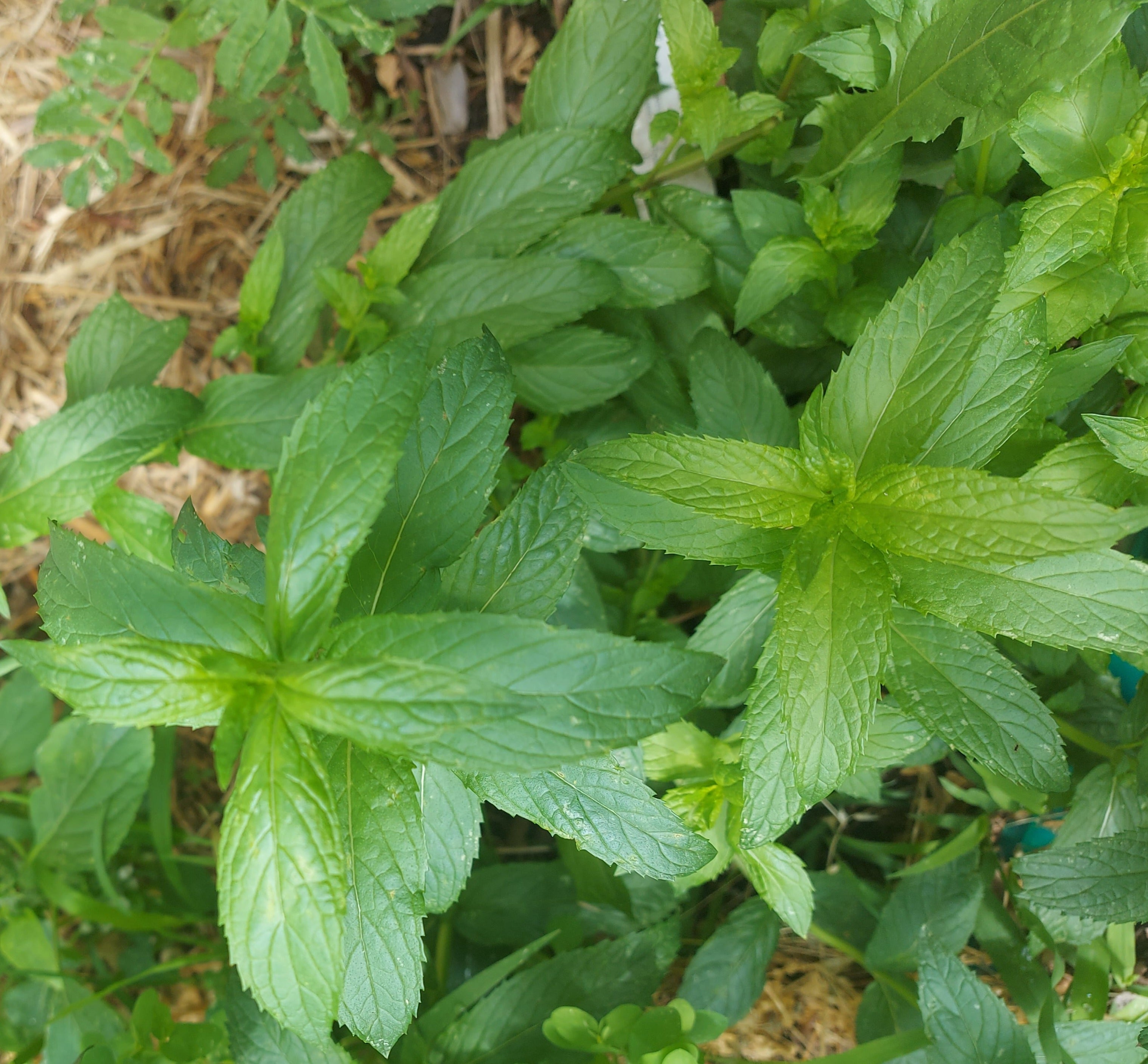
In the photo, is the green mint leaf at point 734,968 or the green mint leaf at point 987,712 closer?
the green mint leaf at point 987,712

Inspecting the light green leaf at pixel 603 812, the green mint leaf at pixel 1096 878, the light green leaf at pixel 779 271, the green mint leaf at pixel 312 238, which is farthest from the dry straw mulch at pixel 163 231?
the green mint leaf at pixel 1096 878

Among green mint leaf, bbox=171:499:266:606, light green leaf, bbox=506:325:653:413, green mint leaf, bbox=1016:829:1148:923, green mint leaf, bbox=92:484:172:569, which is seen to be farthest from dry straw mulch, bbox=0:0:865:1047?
green mint leaf, bbox=1016:829:1148:923

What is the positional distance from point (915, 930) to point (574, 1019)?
0.71m

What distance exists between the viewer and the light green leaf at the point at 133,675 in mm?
808

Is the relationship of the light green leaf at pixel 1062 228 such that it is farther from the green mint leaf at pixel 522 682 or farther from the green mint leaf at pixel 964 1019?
the green mint leaf at pixel 964 1019

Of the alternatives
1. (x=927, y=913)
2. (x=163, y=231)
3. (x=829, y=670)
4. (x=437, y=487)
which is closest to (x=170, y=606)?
(x=437, y=487)

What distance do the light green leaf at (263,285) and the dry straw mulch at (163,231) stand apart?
0.65m

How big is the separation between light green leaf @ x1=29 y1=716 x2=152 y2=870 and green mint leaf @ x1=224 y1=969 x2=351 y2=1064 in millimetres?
645

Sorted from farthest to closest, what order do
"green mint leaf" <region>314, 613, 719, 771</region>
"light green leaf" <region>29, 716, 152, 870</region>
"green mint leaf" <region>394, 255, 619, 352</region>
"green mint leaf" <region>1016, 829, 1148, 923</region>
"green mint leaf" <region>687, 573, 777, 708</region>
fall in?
"light green leaf" <region>29, 716, 152, 870</region> → "green mint leaf" <region>394, 255, 619, 352</region> → "green mint leaf" <region>687, 573, 777, 708</region> → "green mint leaf" <region>1016, 829, 1148, 923</region> → "green mint leaf" <region>314, 613, 719, 771</region>

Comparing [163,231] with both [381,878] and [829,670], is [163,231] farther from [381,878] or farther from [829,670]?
[829,670]

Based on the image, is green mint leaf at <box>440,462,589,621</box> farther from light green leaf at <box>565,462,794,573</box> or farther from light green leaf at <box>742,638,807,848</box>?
light green leaf at <box>742,638,807,848</box>

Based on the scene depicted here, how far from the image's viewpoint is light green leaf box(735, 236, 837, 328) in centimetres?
134

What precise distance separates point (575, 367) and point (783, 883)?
0.92 meters

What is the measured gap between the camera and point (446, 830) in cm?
113
